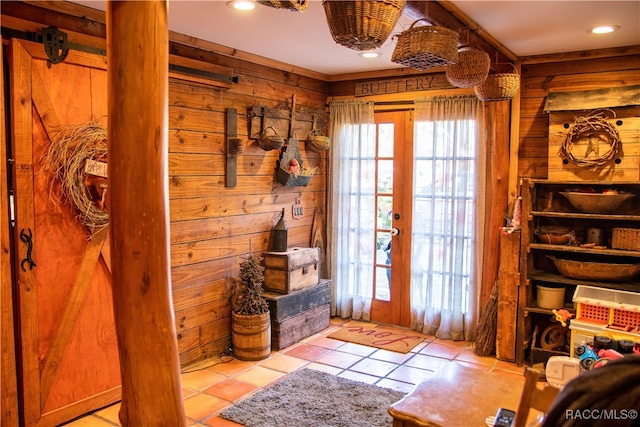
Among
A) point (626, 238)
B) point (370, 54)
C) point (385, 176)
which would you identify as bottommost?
point (626, 238)

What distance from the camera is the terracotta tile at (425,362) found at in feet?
13.0

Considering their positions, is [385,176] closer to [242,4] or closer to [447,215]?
[447,215]

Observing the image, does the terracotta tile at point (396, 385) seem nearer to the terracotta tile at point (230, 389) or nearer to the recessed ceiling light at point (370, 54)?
the terracotta tile at point (230, 389)

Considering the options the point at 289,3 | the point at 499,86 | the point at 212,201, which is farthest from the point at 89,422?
the point at 499,86

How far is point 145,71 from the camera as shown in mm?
1593

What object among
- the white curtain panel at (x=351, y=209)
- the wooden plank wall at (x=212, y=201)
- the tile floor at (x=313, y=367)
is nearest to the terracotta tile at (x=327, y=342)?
the tile floor at (x=313, y=367)

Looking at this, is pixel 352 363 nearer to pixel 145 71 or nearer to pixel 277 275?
pixel 277 275

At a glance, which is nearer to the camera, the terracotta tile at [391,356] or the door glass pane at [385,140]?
the terracotta tile at [391,356]

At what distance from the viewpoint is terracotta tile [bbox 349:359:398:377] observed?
3.86 m

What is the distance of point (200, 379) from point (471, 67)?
8.77 ft

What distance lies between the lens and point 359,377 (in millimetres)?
3756

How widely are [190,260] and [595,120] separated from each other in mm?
3058

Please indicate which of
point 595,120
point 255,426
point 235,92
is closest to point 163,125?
point 255,426

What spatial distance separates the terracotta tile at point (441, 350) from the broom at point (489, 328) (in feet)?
0.64
